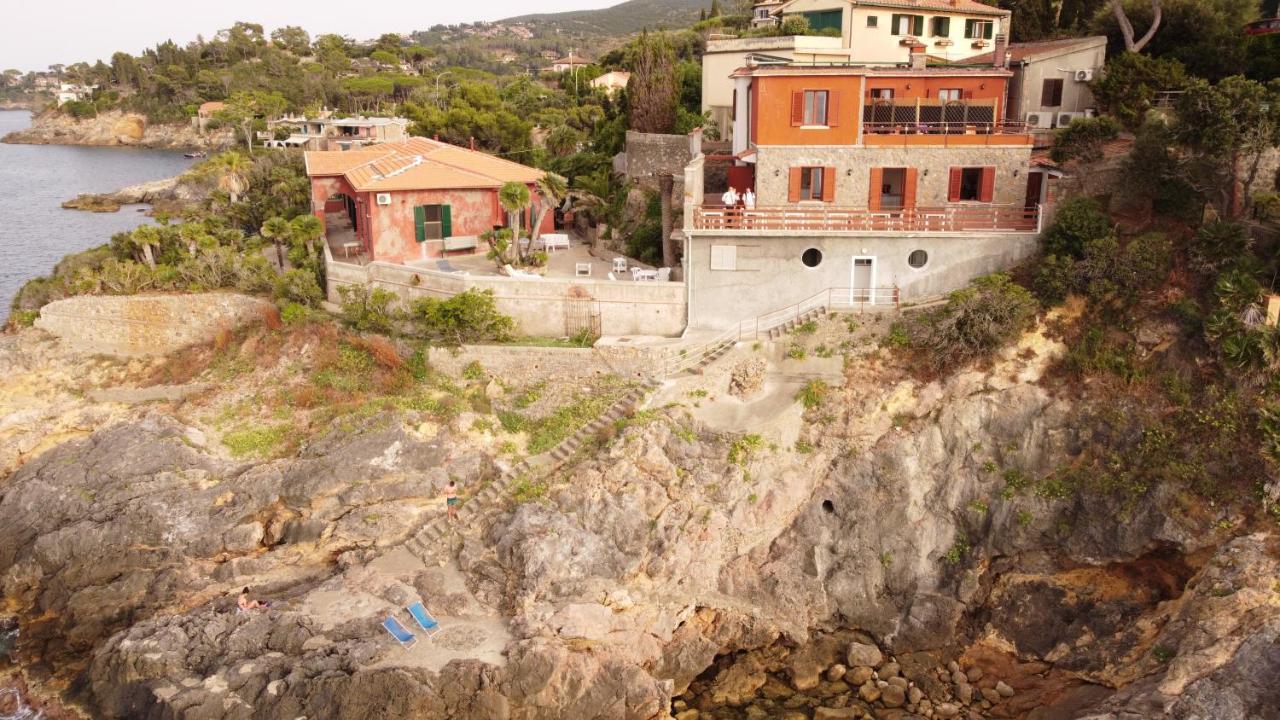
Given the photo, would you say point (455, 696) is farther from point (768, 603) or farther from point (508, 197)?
point (508, 197)

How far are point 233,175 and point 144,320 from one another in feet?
43.9

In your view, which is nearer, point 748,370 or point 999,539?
point 999,539

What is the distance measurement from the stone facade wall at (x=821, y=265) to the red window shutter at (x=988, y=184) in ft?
6.66

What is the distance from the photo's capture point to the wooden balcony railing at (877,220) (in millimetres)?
30359

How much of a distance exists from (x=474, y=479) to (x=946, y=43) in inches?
1177

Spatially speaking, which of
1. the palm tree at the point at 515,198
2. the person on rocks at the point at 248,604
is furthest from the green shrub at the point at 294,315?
the person on rocks at the point at 248,604

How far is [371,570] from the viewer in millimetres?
26000

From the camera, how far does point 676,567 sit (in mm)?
26047

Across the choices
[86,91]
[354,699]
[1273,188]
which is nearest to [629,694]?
[354,699]

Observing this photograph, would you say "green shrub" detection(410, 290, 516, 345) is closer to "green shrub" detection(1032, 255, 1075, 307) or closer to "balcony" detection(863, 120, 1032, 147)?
"balcony" detection(863, 120, 1032, 147)

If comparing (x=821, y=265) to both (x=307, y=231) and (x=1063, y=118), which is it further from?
(x=307, y=231)

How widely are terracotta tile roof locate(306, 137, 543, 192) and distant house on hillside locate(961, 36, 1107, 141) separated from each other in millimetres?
19219

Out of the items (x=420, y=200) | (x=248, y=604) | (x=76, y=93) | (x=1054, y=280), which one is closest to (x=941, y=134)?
(x=1054, y=280)

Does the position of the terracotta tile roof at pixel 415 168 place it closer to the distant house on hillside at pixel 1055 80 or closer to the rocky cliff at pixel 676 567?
the rocky cliff at pixel 676 567
